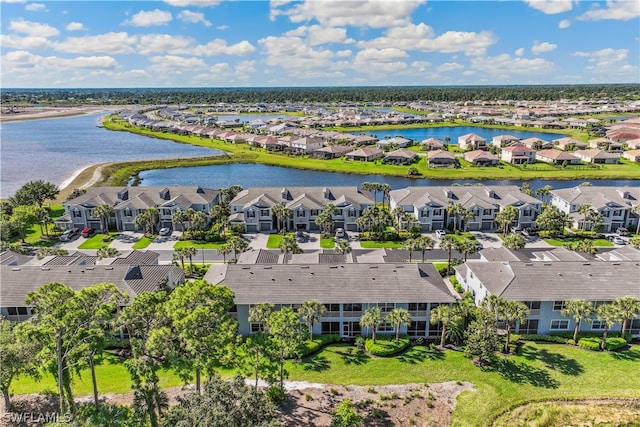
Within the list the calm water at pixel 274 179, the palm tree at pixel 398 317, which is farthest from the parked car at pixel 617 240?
the palm tree at pixel 398 317

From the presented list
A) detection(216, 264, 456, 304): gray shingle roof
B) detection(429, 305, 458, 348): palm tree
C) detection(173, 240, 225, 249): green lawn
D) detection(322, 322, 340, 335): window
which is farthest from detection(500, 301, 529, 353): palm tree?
detection(173, 240, 225, 249): green lawn

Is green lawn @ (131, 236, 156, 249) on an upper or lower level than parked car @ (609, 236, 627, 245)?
lower

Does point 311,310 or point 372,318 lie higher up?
point 311,310

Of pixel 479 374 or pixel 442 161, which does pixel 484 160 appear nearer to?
pixel 442 161

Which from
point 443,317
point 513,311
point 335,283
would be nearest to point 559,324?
point 513,311

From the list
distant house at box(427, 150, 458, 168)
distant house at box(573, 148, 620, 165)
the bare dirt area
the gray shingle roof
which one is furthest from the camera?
distant house at box(573, 148, 620, 165)

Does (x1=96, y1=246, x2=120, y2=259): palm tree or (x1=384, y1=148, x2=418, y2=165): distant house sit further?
(x1=384, y1=148, x2=418, y2=165): distant house

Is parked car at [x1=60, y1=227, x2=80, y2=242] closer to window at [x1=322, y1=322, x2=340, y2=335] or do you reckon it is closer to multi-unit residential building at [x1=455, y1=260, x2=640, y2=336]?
window at [x1=322, y1=322, x2=340, y2=335]
